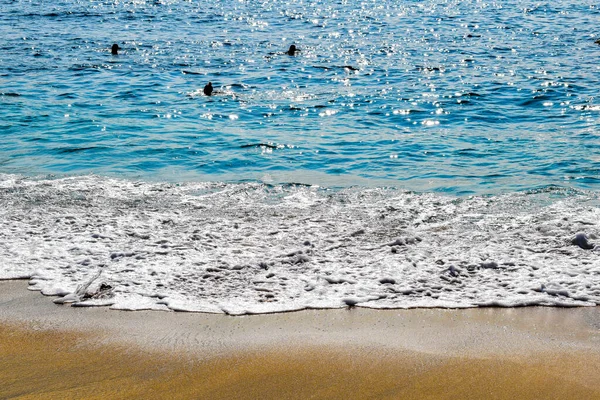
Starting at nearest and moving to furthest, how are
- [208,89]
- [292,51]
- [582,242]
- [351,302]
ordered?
[351,302] → [582,242] → [208,89] → [292,51]

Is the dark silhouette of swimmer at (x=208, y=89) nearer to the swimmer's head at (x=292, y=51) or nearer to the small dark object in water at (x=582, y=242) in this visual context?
the swimmer's head at (x=292, y=51)

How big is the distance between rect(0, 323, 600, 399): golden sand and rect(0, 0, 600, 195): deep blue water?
15.2 feet

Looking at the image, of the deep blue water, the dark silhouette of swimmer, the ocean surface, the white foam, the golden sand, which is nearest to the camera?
the golden sand

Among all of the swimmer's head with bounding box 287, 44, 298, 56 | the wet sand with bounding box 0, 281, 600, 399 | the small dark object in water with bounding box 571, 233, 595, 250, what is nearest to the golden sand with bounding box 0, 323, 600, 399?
the wet sand with bounding box 0, 281, 600, 399

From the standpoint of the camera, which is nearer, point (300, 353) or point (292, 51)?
point (300, 353)

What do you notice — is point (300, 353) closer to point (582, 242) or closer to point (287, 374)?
point (287, 374)

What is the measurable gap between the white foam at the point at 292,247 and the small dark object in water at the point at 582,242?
10 centimetres

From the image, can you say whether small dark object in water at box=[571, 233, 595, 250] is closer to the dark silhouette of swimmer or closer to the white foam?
the white foam

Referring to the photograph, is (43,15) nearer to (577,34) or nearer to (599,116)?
(577,34)

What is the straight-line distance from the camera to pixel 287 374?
4.50 metres

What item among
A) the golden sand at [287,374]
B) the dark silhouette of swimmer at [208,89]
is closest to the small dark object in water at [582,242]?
the golden sand at [287,374]

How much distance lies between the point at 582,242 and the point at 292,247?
3029 mm

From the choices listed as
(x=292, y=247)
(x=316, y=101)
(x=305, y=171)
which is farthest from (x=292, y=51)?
(x=292, y=247)

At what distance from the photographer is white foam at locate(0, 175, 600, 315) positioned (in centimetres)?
575
